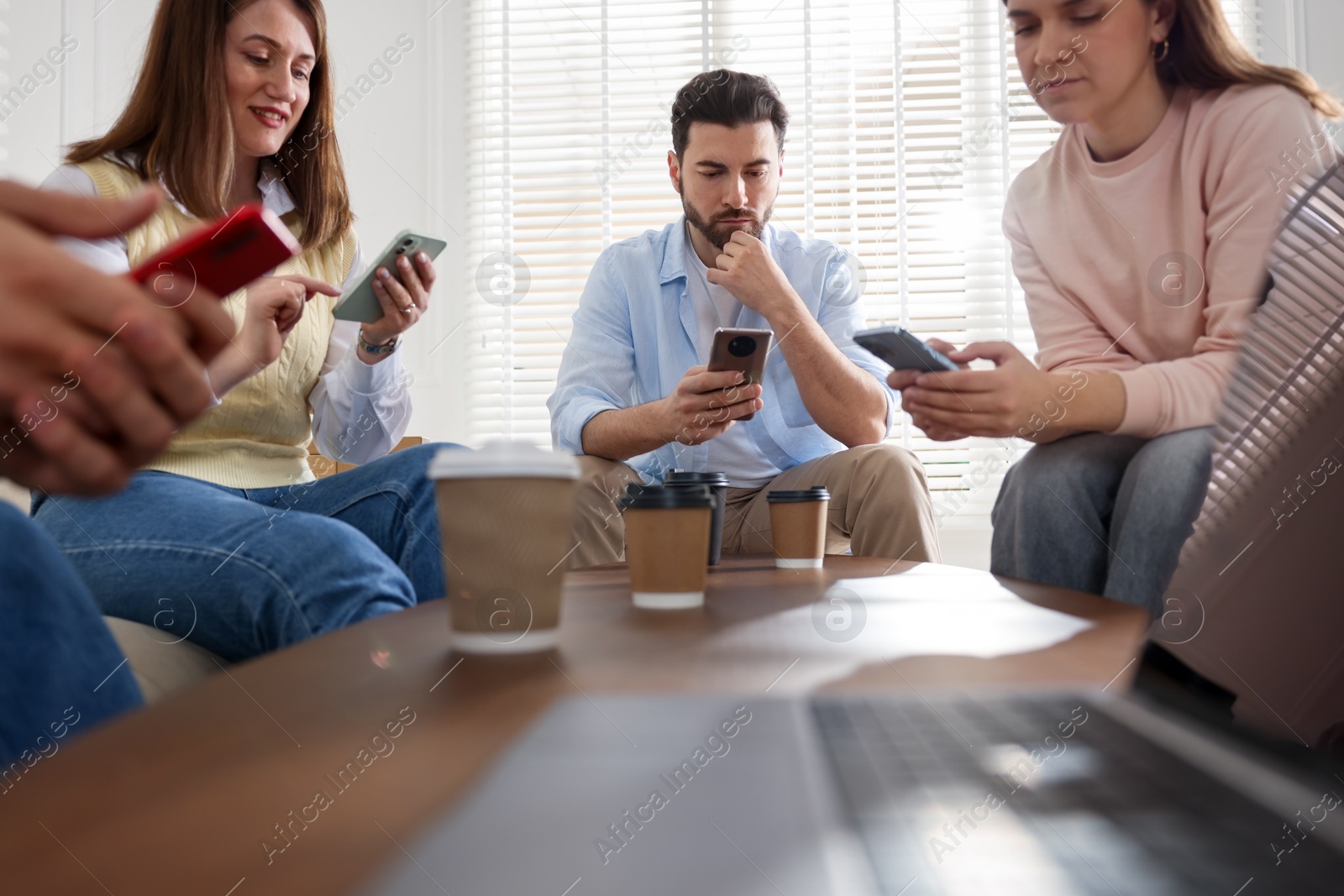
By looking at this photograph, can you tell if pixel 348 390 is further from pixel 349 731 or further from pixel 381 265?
pixel 349 731

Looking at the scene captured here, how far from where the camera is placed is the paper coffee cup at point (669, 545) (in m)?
0.77

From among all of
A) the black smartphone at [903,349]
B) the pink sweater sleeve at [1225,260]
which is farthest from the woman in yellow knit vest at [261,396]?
the pink sweater sleeve at [1225,260]

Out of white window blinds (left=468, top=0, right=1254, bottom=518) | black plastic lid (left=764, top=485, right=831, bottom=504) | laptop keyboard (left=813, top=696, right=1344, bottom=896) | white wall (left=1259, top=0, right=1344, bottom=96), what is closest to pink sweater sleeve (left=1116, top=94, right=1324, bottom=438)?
black plastic lid (left=764, top=485, right=831, bottom=504)

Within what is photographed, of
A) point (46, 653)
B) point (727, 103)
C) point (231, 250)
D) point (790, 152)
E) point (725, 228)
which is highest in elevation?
point (790, 152)

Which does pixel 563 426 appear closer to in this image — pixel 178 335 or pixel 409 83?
pixel 178 335

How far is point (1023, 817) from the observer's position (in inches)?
12.5

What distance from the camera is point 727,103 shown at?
1.99 meters

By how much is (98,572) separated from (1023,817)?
2.99 ft

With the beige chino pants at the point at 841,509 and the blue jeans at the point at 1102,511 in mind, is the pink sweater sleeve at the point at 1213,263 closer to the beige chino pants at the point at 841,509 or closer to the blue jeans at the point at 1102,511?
the blue jeans at the point at 1102,511

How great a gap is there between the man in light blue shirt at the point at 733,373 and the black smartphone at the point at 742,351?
2cm

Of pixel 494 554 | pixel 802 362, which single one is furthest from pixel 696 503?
pixel 802 362

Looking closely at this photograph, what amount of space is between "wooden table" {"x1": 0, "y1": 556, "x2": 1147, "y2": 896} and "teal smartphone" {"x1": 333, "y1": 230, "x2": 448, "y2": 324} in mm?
734

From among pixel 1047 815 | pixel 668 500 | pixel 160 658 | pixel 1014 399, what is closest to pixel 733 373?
pixel 1014 399

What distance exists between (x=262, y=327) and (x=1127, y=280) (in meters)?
1.04
